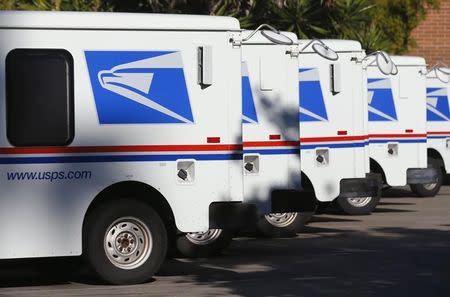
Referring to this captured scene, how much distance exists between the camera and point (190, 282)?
13.7m


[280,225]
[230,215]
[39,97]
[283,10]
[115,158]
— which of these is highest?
[283,10]

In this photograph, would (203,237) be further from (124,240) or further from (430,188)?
(430,188)

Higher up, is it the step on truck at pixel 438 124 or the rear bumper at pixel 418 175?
the step on truck at pixel 438 124

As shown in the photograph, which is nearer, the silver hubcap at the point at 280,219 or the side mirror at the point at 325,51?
the side mirror at the point at 325,51

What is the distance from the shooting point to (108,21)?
1312cm

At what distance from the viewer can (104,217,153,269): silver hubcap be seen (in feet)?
43.1

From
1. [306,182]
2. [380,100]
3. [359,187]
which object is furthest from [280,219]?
[380,100]

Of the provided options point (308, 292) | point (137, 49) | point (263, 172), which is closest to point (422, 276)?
point (308, 292)

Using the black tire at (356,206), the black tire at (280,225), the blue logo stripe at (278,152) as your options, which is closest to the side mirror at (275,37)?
the blue logo stripe at (278,152)

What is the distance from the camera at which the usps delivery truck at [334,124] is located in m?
18.6

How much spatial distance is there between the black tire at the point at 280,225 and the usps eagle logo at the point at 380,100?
14.6 feet

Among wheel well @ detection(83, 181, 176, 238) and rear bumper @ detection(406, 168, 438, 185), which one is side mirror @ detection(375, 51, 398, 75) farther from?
wheel well @ detection(83, 181, 176, 238)

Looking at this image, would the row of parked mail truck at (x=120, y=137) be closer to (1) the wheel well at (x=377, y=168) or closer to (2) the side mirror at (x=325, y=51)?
(2) the side mirror at (x=325, y=51)

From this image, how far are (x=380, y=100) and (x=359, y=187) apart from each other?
353cm
